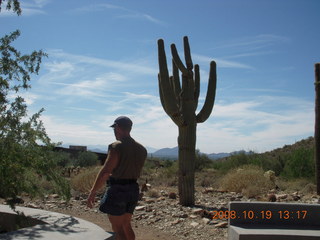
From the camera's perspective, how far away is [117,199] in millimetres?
4617

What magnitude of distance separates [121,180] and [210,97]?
747 centimetres

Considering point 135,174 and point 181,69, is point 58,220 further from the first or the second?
point 181,69

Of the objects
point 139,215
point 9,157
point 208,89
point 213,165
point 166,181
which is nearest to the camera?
point 9,157

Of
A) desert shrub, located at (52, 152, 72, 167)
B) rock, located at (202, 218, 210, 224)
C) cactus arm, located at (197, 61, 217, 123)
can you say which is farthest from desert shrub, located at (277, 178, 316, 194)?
desert shrub, located at (52, 152, 72, 167)

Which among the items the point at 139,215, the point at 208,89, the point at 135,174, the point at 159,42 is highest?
the point at 159,42

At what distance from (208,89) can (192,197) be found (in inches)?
133

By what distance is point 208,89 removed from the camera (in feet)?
39.3

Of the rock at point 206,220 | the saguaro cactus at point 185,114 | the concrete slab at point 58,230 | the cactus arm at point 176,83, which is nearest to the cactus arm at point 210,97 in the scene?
the saguaro cactus at point 185,114

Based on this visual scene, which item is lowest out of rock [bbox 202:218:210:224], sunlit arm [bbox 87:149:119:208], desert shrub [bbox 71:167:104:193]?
rock [bbox 202:218:210:224]

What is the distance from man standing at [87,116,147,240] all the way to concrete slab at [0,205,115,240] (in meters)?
0.22

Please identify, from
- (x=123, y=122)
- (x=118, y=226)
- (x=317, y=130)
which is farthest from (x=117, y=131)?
(x=317, y=130)

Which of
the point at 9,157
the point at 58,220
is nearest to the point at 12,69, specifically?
the point at 9,157

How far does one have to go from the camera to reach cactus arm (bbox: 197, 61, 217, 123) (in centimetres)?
1123

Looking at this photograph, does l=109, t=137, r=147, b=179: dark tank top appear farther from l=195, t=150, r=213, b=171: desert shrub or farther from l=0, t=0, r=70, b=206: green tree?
l=195, t=150, r=213, b=171: desert shrub
